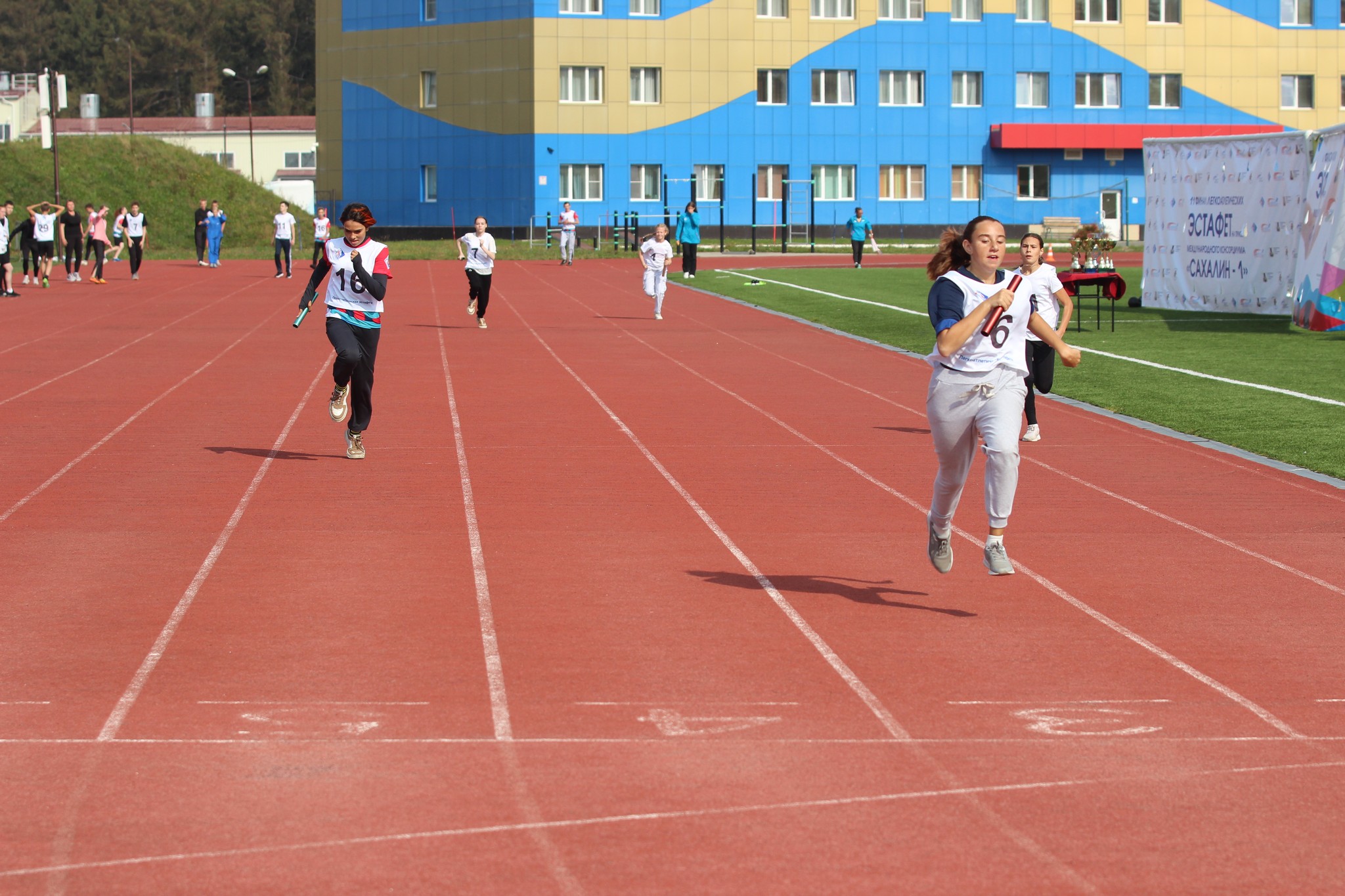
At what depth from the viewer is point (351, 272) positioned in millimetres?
12672

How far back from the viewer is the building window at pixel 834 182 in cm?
7081

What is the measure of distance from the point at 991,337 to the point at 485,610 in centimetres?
270

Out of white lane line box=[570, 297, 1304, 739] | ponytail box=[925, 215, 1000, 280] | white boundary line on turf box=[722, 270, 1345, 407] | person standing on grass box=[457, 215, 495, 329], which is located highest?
Answer: person standing on grass box=[457, 215, 495, 329]

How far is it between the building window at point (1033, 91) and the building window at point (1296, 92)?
35.7ft

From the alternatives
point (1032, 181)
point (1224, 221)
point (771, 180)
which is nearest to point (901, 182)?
point (771, 180)

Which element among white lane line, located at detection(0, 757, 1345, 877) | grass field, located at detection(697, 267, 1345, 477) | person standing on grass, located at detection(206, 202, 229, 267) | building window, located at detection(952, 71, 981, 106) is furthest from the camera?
building window, located at detection(952, 71, 981, 106)

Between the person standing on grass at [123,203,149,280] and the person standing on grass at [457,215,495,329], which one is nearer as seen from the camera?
the person standing on grass at [457,215,495,329]

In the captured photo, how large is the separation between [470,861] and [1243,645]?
412 cm

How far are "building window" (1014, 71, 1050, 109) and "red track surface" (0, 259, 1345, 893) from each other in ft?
201

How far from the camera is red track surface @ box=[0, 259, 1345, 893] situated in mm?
4918

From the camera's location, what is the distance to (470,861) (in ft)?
15.7

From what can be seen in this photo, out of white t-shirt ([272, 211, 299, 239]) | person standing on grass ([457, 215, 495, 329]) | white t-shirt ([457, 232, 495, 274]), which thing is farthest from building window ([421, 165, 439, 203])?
white t-shirt ([457, 232, 495, 274])

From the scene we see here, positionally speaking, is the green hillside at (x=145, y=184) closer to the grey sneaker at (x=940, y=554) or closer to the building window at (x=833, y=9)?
the building window at (x=833, y=9)

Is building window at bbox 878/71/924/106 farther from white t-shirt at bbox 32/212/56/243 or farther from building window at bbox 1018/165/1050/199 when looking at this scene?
white t-shirt at bbox 32/212/56/243
